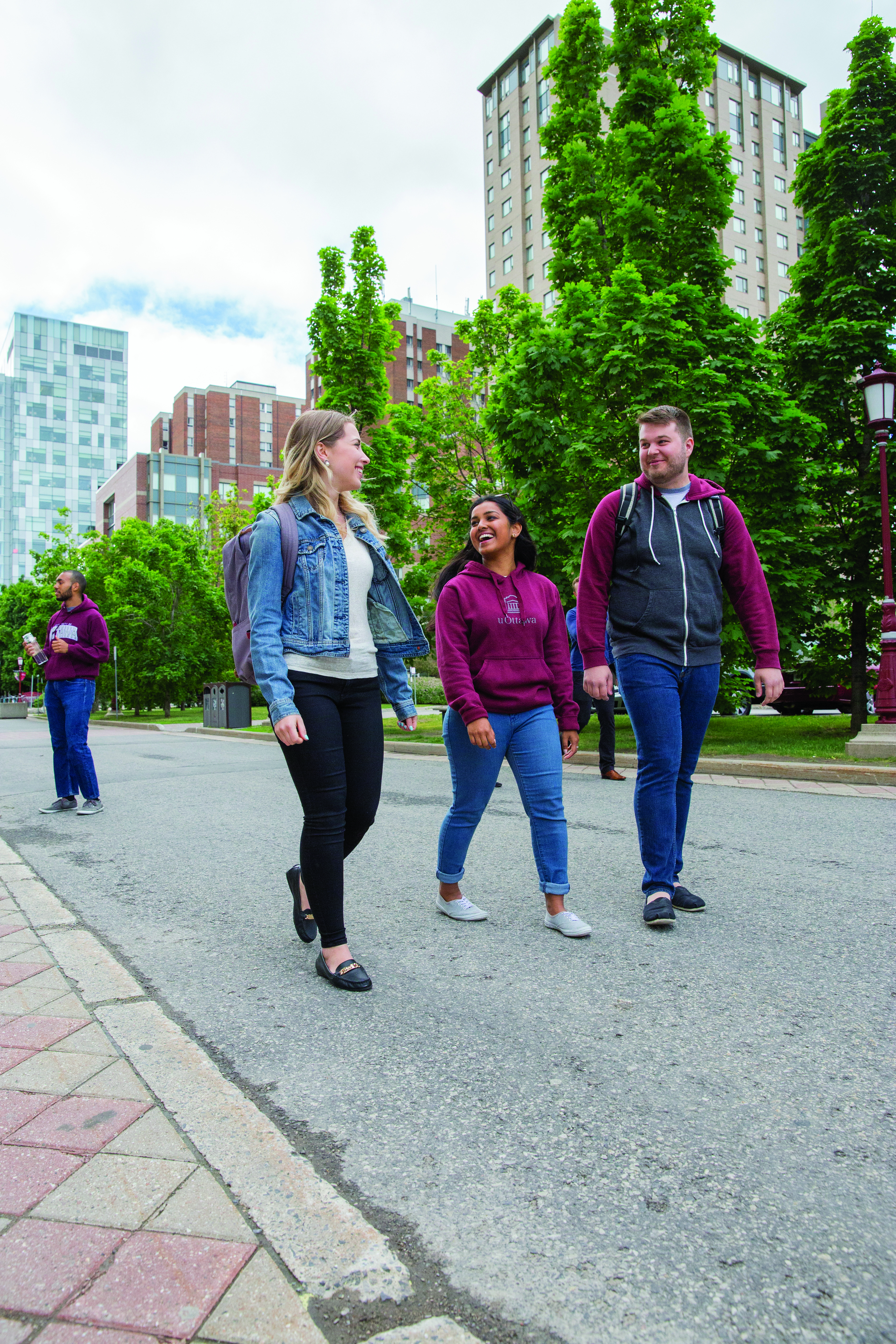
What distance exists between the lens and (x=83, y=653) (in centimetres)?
714

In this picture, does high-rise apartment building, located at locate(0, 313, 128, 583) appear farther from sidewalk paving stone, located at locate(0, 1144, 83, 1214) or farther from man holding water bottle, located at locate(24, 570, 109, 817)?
sidewalk paving stone, located at locate(0, 1144, 83, 1214)

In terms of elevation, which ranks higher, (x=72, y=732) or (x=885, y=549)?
(x=885, y=549)

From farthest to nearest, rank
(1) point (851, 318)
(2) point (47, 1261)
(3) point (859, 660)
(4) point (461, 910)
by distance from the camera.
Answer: (3) point (859, 660) → (1) point (851, 318) → (4) point (461, 910) → (2) point (47, 1261)

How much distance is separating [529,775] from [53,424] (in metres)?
173

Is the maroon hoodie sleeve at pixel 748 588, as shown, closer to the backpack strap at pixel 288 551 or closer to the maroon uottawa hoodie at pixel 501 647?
the maroon uottawa hoodie at pixel 501 647

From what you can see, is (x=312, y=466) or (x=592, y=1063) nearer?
(x=592, y=1063)

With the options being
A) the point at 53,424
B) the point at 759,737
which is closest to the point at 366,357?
the point at 759,737

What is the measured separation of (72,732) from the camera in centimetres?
719

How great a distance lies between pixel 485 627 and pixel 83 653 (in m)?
4.63

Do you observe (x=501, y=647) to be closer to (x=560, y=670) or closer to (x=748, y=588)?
(x=560, y=670)

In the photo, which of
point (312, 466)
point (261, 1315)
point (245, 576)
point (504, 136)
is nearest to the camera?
point (261, 1315)

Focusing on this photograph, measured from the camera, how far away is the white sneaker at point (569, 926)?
357 cm

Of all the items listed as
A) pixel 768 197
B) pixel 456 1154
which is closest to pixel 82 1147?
pixel 456 1154

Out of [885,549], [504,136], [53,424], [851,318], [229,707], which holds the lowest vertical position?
[229,707]
